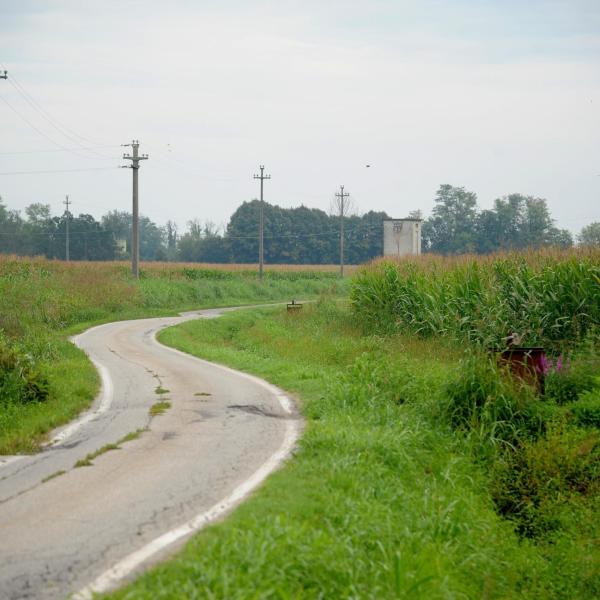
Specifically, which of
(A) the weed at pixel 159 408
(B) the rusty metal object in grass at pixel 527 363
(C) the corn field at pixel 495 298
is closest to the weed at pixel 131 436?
(A) the weed at pixel 159 408

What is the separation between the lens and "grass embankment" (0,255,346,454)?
43.6ft

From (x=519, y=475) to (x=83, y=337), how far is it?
18.7 m

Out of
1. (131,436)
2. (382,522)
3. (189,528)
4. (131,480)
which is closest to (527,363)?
(131,436)

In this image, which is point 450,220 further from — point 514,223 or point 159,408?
point 159,408

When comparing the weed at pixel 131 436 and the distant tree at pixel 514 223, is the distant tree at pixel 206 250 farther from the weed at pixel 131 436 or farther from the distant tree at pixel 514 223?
the weed at pixel 131 436

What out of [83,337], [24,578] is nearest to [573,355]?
[24,578]

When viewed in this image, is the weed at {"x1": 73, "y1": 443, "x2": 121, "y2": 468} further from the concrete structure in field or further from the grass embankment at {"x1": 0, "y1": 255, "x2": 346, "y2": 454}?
the concrete structure in field

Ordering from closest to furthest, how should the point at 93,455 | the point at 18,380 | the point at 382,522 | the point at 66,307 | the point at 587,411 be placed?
the point at 382,522, the point at 93,455, the point at 587,411, the point at 18,380, the point at 66,307

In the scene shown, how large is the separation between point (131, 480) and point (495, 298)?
42.7 ft

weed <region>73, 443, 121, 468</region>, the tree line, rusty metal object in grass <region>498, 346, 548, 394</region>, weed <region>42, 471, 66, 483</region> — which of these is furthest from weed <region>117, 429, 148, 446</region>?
the tree line

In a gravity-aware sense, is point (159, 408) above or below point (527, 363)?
below

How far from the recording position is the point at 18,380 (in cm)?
1362

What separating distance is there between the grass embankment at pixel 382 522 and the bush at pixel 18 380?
4.57 metres

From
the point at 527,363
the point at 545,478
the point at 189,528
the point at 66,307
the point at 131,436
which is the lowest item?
the point at 545,478
